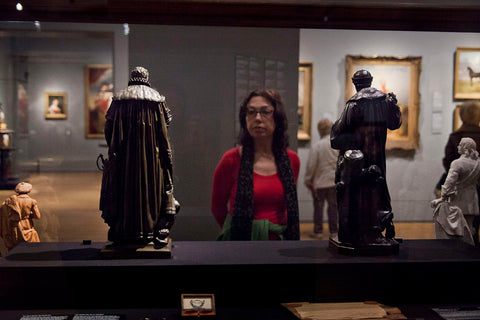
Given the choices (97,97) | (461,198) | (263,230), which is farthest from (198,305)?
(461,198)

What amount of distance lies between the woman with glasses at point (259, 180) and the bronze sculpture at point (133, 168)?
83 cm

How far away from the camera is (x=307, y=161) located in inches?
163

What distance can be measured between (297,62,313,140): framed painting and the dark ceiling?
0.34 m

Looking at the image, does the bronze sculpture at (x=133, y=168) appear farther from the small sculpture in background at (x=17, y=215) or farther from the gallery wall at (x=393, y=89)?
the gallery wall at (x=393, y=89)

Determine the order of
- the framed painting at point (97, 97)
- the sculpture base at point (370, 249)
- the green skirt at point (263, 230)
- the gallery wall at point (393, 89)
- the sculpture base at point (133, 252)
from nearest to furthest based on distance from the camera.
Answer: the sculpture base at point (133, 252), the sculpture base at point (370, 249), the framed painting at point (97, 97), the green skirt at point (263, 230), the gallery wall at point (393, 89)

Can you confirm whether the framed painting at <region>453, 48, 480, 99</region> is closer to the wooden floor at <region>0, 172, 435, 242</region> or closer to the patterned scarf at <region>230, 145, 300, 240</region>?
the patterned scarf at <region>230, 145, 300, 240</region>

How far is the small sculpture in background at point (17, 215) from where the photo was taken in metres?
3.72

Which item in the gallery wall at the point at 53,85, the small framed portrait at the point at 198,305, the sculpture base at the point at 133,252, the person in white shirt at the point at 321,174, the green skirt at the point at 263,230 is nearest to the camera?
the small framed portrait at the point at 198,305

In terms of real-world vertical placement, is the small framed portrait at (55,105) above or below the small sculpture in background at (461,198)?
above

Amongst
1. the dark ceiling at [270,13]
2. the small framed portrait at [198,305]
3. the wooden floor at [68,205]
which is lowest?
the small framed portrait at [198,305]

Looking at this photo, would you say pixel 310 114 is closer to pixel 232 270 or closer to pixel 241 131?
pixel 241 131

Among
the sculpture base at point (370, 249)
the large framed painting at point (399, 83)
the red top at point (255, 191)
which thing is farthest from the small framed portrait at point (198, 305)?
the large framed painting at point (399, 83)

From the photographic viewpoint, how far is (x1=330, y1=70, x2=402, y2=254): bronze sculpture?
3430 mm

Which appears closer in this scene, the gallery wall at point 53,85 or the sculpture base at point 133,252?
the sculpture base at point 133,252
